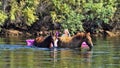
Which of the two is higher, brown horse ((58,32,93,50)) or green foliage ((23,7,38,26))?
brown horse ((58,32,93,50))

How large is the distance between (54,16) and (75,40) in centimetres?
2582

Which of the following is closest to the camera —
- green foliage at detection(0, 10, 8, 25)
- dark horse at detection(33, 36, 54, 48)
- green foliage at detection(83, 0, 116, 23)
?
dark horse at detection(33, 36, 54, 48)

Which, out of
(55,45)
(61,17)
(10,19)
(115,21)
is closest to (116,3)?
(115,21)

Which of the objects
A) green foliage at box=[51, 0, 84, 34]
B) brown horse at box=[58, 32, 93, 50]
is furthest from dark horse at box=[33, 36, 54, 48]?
green foliage at box=[51, 0, 84, 34]

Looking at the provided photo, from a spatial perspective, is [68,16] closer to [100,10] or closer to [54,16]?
[54,16]

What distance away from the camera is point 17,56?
1241 inches

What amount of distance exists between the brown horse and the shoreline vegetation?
Result: 21967 millimetres

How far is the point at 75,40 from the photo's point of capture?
3897cm

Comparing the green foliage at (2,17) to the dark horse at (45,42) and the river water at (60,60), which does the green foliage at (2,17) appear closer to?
the dark horse at (45,42)

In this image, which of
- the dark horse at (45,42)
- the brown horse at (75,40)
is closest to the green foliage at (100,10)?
the dark horse at (45,42)

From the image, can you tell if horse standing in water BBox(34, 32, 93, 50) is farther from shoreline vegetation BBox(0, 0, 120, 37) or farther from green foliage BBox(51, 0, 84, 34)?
green foliage BBox(51, 0, 84, 34)

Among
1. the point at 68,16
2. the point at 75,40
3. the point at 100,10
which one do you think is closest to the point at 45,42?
the point at 75,40

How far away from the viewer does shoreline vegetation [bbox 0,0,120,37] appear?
63.6m

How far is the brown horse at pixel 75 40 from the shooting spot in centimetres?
3812
